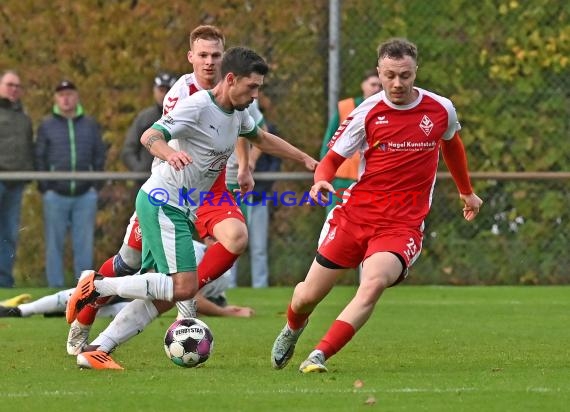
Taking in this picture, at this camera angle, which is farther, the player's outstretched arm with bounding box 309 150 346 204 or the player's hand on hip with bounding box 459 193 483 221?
the player's hand on hip with bounding box 459 193 483 221

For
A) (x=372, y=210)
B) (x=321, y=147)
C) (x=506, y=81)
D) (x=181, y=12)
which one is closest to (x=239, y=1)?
(x=181, y=12)

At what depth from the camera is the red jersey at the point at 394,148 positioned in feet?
28.2

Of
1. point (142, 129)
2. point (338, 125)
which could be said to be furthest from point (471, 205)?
point (142, 129)

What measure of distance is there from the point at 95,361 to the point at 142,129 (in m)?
6.56

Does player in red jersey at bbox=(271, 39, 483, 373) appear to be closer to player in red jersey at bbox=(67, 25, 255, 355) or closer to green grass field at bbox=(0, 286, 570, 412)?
green grass field at bbox=(0, 286, 570, 412)

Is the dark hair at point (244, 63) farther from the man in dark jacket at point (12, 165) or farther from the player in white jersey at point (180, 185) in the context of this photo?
the man in dark jacket at point (12, 165)

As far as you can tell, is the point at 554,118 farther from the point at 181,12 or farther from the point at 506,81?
the point at 181,12

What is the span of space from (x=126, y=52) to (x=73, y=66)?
0.59 metres

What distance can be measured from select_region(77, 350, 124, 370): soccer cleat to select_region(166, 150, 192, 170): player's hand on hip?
123 centimetres

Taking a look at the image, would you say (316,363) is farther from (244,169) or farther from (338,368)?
(244,169)

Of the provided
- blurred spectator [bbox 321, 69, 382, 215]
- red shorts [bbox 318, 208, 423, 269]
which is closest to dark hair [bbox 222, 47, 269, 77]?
red shorts [bbox 318, 208, 423, 269]

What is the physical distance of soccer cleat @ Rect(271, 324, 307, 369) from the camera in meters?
8.44

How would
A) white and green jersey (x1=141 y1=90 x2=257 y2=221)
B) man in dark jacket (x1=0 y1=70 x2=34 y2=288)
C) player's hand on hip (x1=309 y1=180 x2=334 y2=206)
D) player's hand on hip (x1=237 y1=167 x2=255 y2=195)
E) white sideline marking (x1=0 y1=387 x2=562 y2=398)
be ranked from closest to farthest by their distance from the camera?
white sideline marking (x1=0 y1=387 x2=562 y2=398)
player's hand on hip (x1=309 y1=180 x2=334 y2=206)
white and green jersey (x1=141 y1=90 x2=257 y2=221)
player's hand on hip (x1=237 y1=167 x2=255 y2=195)
man in dark jacket (x1=0 y1=70 x2=34 y2=288)

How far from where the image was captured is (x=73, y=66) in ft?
52.5
